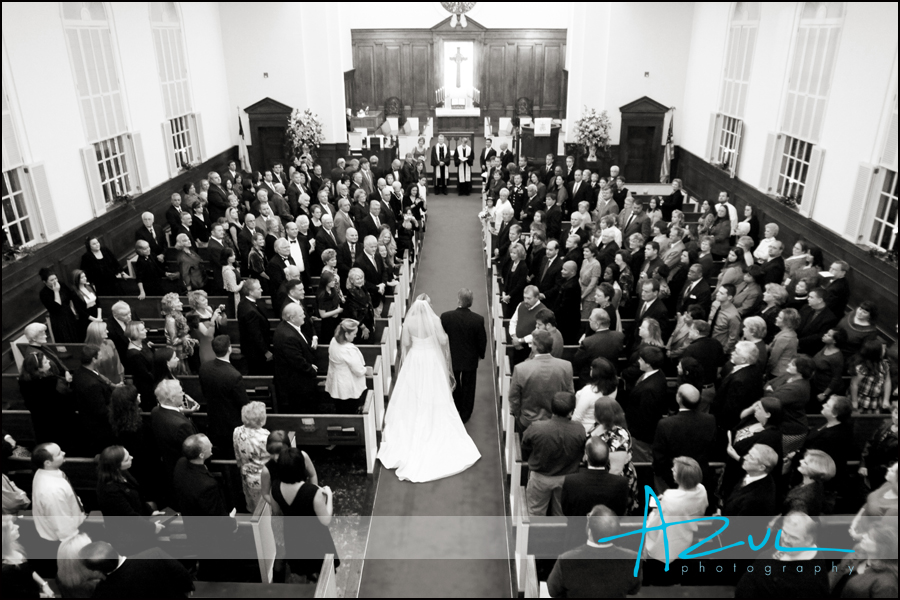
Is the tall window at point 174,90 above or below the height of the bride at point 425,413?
above

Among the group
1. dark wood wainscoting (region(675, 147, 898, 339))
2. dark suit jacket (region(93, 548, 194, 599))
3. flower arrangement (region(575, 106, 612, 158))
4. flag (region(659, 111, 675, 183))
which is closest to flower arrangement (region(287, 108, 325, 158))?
flower arrangement (region(575, 106, 612, 158))

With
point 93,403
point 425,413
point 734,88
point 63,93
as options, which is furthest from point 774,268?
point 63,93

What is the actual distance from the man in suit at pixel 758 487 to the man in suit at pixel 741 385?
148 cm

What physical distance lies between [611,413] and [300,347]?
3118mm

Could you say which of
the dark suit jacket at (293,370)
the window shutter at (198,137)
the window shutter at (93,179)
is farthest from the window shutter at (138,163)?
the dark suit jacket at (293,370)

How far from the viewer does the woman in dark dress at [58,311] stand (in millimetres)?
7488

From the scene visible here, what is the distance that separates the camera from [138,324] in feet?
19.1

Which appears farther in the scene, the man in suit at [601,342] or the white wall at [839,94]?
the white wall at [839,94]

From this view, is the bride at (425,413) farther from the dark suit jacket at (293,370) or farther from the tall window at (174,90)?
the tall window at (174,90)

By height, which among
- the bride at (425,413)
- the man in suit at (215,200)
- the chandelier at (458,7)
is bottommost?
the bride at (425,413)

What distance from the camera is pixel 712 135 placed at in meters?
15.1

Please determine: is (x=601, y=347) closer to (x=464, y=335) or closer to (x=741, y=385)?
(x=741, y=385)

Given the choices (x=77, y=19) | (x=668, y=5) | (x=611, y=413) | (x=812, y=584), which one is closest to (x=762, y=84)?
(x=668, y=5)

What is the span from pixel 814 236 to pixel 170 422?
10.2m
